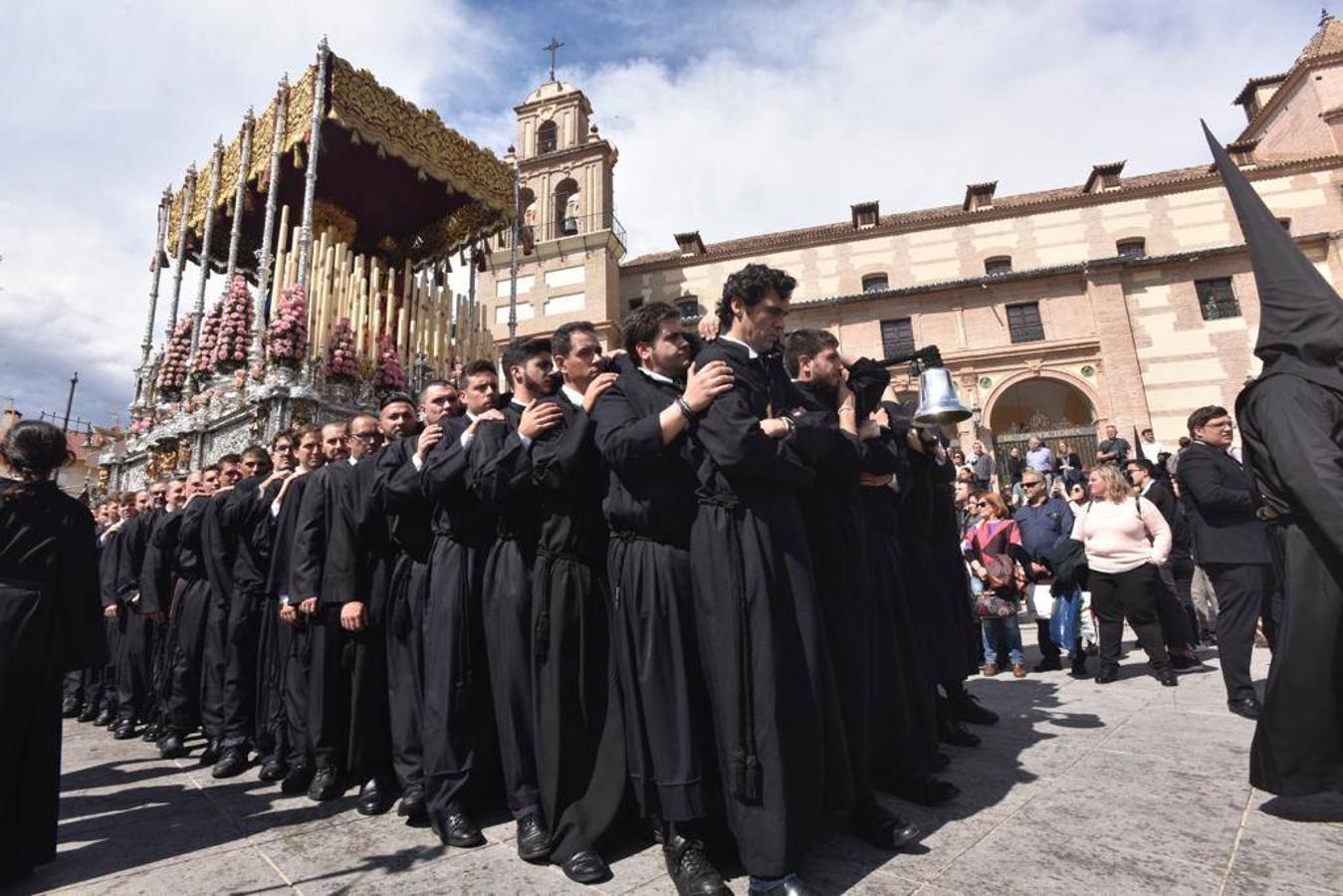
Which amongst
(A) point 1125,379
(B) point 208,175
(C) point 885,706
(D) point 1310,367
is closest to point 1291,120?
(A) point 1125,379

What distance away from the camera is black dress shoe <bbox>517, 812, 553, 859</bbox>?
273 cm

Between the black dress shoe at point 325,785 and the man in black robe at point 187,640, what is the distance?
6.57 ft

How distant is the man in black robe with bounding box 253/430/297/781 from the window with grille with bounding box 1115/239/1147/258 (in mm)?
29523

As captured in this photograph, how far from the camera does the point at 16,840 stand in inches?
117

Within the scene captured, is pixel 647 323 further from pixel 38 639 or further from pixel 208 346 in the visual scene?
pixel 208 346

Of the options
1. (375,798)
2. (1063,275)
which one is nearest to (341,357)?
→ (375,798)

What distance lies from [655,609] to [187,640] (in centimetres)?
484

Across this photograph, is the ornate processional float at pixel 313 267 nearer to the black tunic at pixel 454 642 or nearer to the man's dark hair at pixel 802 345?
the black tunic at pixel 454 642

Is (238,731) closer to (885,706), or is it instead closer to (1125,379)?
(885,706)

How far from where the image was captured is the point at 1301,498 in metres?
2.83

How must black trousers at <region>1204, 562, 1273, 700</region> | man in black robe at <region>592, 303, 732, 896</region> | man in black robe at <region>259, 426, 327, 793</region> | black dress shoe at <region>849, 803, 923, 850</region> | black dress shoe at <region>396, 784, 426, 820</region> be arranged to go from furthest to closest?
black trousers at <region>1204, 562, 1273, 700</region>
man in black robe at <region>259, 426, 327, 793</region>
black dress shoe at <region>396, 784, 426, 820</region>
black dress shoe at <region>849, 803, 923, 850</region>
man in black robe at <region>592, 303, 732, 896</region>

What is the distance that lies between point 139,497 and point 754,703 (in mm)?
8957

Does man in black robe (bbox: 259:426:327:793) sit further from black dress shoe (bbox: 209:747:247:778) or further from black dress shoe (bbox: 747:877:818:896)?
black dress shoe (bbox: 747:877:818:896)

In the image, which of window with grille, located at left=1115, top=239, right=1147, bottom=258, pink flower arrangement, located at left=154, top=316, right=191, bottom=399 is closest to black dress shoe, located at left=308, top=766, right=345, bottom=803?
pink flower arrangement, located at left=154, top=316, right=191, bottom=399
